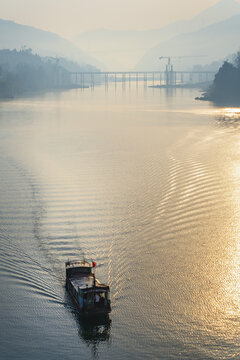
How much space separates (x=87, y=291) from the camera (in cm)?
752

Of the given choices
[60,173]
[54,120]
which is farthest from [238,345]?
[54,120]

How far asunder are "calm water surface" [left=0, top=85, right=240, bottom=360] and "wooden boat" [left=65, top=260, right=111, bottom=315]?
6.6 inches

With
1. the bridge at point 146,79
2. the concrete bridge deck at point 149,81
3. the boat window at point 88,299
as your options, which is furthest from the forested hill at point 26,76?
the boat window at point 88,299

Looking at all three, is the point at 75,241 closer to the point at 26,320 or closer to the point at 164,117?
the point at 26,320

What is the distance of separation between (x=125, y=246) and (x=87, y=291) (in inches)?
87.6

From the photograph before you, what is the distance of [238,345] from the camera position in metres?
6.92

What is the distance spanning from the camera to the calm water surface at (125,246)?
709 centimetres

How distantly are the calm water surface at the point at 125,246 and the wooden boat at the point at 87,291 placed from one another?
17 cm

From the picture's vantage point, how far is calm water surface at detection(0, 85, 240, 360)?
23.3 feet

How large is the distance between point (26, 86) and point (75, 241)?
4665 centimetres

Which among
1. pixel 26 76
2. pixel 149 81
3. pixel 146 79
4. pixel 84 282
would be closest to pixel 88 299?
pixel 84 282

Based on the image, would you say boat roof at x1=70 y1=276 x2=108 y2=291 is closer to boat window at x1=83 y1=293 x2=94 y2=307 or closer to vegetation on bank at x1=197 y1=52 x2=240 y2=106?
boat window at x1=83 y1=293 x2=94 y2=307

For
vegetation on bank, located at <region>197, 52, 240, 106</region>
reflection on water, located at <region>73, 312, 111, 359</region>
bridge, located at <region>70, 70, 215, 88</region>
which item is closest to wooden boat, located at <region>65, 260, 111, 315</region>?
reflection on water, located at <region>73, 312, 111, 359</region>

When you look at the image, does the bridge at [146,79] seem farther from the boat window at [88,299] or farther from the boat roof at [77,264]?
the boat window at [88,299]
